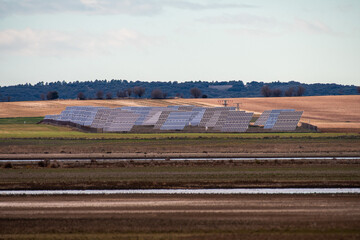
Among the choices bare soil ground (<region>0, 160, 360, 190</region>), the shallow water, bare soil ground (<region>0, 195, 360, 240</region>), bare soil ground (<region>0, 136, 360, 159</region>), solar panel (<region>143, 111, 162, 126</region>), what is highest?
bare soil ground (<region>0, 195, 360, 240</region>)

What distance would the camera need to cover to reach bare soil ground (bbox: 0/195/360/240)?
1003 inches

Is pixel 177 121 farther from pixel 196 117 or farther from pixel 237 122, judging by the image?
pixel 196 117

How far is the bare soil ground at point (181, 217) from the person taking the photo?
2548 centimetres

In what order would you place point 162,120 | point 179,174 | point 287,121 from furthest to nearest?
point 162,120 < point 287,121 < point 179,174

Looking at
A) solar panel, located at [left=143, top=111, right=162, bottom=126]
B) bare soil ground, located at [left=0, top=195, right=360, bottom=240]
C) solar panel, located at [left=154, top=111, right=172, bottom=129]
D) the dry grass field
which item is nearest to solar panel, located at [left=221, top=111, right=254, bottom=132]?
solar panel, located at [left=154, top=111, right=172, bottom=129]

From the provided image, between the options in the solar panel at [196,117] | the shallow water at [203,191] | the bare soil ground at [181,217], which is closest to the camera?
the bare soil ground at [181,217]

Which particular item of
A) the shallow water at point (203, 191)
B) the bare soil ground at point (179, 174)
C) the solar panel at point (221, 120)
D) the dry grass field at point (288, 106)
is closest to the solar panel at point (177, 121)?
the solar panel at point (221, 120)

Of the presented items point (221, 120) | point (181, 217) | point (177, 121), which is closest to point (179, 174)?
point (181, 217)

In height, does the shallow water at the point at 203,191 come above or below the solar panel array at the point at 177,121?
above

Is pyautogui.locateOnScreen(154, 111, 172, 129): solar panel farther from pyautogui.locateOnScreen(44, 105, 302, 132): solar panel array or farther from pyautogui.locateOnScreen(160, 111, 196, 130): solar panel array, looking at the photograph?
pyautogui.locateOnScreen(160, 111, 196, 130): solar panel array

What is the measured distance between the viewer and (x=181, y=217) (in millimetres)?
28594

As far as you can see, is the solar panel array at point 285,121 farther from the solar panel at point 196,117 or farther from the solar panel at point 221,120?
the solar panel at point 196,117

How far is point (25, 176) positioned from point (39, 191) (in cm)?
678

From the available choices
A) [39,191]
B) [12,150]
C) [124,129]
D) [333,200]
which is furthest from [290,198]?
[124,129]
